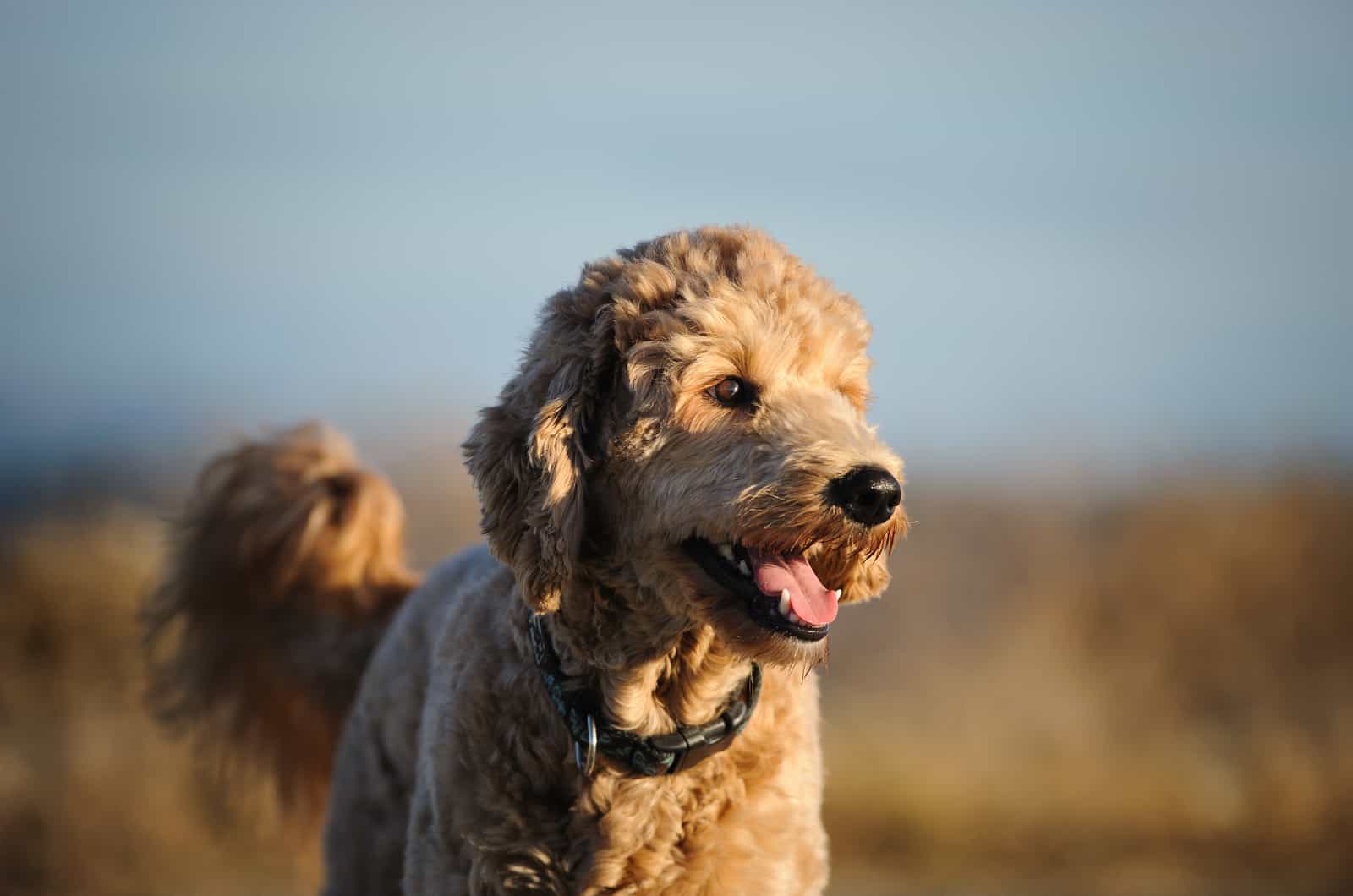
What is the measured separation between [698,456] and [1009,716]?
767cm

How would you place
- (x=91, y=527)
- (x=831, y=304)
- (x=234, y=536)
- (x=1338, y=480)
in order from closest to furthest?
(x=831, y=304)
(x=234, y=536)
(x=91, y=527)
(x=1338, y=480)

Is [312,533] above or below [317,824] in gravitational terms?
above

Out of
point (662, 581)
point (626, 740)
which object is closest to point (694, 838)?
point (626, 740)

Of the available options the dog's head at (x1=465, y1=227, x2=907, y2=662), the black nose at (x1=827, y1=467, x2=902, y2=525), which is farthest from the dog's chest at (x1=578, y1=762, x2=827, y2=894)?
the black nose at (x1=827, y1=467, x2=902, y2=525)

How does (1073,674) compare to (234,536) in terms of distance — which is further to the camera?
(1073,674)

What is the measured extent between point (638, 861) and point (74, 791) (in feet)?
20.4

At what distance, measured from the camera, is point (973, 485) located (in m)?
16.2

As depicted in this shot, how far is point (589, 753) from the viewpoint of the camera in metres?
2.94

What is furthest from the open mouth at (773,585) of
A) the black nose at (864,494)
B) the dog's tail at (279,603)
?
the dog's tail at (279,603)

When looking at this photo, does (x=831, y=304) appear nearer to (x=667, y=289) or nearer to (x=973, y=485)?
(x=667, y=289)

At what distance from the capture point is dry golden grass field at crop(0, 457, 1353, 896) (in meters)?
7.79

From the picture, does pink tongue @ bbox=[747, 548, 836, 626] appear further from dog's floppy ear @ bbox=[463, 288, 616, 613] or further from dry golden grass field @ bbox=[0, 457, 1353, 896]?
dry golden grass field @ bbox=[0, 457, 1353, 896]

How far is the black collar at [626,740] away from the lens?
9.76 ft

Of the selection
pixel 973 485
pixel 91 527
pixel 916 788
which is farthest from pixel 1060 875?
pixel 973 485
